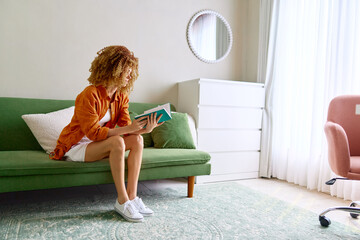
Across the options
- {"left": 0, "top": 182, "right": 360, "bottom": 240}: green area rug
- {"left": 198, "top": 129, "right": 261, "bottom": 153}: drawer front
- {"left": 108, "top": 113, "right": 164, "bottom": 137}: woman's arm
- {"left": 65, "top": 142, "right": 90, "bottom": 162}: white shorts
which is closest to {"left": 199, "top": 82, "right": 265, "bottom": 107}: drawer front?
{"left": 198, "top": 129, "right": 261, "bottom": 153}: drawer front

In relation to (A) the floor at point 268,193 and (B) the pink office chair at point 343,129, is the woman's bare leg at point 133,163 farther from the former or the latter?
(B) the pink office chair at point 343,129

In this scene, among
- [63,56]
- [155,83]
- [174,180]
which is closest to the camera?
[63,56]

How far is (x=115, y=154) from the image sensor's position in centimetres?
183

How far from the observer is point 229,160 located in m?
2.99

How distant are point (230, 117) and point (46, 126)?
67.6 inches

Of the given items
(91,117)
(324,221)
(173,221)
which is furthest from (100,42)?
(324,221)

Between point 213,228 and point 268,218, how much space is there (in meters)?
0.43

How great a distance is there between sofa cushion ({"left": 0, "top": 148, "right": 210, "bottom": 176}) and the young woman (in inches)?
2.4

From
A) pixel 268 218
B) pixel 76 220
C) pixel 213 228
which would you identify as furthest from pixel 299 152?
pixel 76 220

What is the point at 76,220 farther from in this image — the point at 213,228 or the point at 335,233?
the point at 335,233

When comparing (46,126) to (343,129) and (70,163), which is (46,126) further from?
(343,129)

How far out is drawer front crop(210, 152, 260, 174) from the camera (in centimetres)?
293

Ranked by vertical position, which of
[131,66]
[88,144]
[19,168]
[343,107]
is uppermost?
[131,66]

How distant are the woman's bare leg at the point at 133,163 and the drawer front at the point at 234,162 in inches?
44.5
